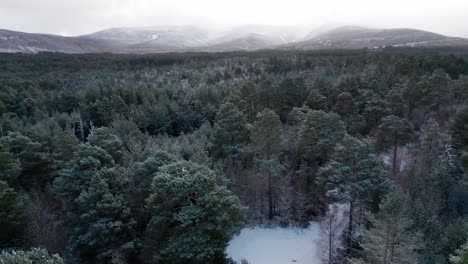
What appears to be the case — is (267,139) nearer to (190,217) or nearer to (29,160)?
(190,217)

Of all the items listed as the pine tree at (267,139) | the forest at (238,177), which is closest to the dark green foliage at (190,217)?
the forest at (238,177)

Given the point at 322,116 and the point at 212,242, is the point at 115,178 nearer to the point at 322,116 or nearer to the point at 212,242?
the point at 212,242

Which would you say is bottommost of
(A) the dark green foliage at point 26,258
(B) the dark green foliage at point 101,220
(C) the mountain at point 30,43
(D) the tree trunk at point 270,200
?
(D) the tree trunk at point 270,200

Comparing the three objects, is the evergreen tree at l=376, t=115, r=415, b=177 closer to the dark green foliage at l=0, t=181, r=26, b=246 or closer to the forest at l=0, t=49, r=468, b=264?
the forest at l=0, t=49, r=468, b=264

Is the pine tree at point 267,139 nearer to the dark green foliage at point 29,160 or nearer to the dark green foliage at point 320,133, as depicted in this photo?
the dark green foliage at point 320,133

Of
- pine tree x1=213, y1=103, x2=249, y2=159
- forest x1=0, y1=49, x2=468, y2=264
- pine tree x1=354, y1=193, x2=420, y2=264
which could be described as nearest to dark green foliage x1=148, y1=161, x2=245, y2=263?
forest x1=0, y1=49, x2=468, y2=264

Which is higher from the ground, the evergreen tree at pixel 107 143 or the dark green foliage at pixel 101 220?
the evergreen tree at pixel 107 143

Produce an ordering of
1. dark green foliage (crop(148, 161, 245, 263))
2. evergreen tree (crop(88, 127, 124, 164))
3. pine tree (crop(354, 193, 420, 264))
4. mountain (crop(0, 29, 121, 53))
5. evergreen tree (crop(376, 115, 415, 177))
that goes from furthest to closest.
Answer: mountain (crop(0, 29, 121, 53))
evergreen tree (crop(376, 115, 415, 177))
evergreen tree (crop(88, 127, 124, 164))
dark green foliage (crop(148, 161, 245, 263))
pine tree (crop(354, 193, 420, 264))

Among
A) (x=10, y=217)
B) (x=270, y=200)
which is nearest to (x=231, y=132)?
(x=270, y=200)
